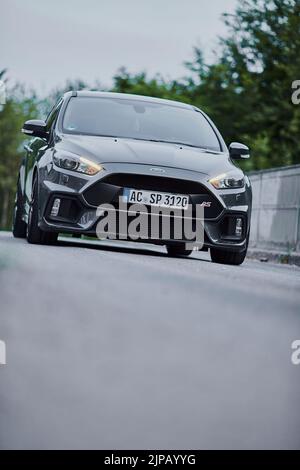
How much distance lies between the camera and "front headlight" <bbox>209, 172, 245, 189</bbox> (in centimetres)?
968

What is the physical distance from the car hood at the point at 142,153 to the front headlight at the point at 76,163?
0.06m

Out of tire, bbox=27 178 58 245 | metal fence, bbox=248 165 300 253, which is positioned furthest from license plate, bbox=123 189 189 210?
metal fence, bbox=248 165 300 253

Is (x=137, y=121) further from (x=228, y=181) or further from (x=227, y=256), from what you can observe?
(x=227, y=256)

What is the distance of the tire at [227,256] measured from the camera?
33.4 feet

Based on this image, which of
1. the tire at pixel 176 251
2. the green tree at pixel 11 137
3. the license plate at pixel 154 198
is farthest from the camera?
the green tree at pixel 11 137

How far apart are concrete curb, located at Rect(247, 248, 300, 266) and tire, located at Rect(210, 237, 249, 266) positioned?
5025 mm

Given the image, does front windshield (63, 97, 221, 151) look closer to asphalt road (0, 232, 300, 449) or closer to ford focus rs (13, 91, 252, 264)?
ford focus rs (13, 91, 252, 264)

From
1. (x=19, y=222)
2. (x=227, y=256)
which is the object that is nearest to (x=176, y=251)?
(x=19, y=222)

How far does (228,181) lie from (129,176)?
0.98 m

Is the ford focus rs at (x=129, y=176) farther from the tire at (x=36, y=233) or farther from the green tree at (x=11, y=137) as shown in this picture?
the green tree at (x=11, y=137)

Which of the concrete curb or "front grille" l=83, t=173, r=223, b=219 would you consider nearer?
"front grille" l=83, t=173, r=223, b=219

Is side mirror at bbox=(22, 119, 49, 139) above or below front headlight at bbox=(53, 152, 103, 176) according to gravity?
above

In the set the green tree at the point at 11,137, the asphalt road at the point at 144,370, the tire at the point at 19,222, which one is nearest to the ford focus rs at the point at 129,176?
the tire at the point at 19,222

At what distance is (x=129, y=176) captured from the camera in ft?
30.8
